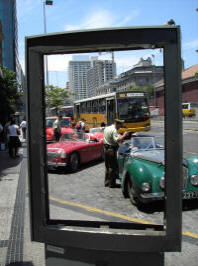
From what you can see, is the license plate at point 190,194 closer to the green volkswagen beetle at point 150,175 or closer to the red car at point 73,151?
the green volkswagen beetle at point 150,175

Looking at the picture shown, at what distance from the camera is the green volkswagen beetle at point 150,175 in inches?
195

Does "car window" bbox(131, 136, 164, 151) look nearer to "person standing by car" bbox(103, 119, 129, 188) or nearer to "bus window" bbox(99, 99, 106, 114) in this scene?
"person standing by car" bbox(103, 119, 129, 188)

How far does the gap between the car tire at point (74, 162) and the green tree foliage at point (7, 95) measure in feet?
33.6

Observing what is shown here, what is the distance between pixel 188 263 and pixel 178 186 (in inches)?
72.5

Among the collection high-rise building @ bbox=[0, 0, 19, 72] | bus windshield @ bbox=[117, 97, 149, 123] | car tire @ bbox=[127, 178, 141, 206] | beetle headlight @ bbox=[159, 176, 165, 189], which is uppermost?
high-rise building @ bbox=[0, 0, 19, 72]

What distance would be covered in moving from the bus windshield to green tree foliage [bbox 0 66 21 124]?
7.48 metres

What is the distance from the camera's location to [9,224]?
15.9ft

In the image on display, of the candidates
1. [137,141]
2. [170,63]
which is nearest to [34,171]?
[170,63]

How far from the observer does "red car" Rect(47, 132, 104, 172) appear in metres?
8.94

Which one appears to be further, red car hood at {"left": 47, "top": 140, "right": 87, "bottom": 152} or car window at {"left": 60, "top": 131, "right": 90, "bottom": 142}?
car window at {"left": 60, "top": 131, "right": 90, "bottom": 142}

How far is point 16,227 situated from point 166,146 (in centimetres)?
350

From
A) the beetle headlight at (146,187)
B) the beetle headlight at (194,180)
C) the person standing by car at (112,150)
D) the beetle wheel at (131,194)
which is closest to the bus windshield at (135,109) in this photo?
the person standing by car at (112,150)

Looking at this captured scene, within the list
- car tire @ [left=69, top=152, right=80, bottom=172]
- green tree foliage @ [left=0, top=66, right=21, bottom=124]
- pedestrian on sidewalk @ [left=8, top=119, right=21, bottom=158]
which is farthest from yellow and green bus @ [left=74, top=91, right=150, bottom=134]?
car tire @ [left=69, top=152, right=80, bottom=172]

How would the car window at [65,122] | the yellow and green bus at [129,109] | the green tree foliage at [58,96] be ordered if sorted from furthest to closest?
the green tree foliage at [58,96] → the car window at [65,122] → the yellow and green bus at [129,109]
